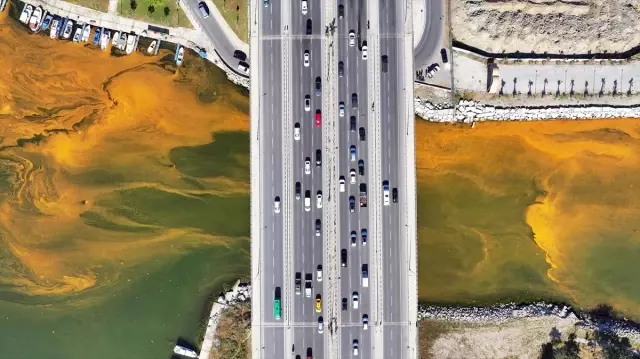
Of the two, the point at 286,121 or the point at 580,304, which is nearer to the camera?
the point at 286,121

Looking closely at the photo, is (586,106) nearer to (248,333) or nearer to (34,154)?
(248,333)

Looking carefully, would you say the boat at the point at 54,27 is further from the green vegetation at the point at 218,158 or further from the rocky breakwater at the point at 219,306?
the rocky breakwater at the point at 219,306

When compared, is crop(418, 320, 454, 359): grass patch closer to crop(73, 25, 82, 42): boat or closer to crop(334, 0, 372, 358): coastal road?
crop(334, 0, 372, 358): coastal road

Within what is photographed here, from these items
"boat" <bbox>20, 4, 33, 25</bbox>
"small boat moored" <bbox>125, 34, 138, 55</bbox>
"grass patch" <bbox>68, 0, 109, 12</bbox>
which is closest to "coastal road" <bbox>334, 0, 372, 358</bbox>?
"small boat moored" <bbox>125, 34, 138, 55</bbox>

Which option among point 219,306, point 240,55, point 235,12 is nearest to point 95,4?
point 235,12

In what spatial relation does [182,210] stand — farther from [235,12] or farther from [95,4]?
[95,4]

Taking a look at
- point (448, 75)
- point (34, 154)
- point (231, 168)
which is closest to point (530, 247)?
point (448, 75)
